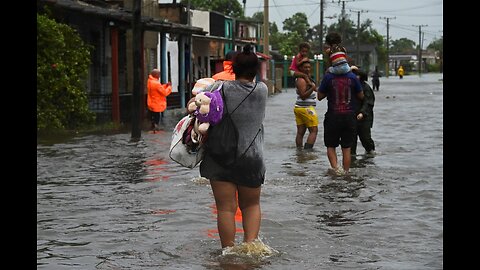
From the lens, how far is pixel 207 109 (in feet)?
21.9

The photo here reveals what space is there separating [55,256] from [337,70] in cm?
539

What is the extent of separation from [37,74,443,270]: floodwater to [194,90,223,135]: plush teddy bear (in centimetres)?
104

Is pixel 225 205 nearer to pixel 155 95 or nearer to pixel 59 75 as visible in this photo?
pixel 59 75

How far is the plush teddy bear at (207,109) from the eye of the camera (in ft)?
21.9

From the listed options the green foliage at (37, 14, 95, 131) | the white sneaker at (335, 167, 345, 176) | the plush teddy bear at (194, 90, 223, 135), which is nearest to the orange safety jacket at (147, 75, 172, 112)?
the green foliage at (37, 14, 95, 131)

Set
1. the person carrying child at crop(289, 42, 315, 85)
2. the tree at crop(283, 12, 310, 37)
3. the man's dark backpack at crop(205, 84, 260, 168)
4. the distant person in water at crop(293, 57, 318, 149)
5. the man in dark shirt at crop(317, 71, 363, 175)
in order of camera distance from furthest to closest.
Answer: the tree at crop(283, 12, 310, 37)
the distant person in water at crop(293, 57, 318, 149)
the person carrying child at crop(289, 42, 315, 85)
the man in dark shirt at crop(317, 71, 363, 175)
the man's dark backpack at crop(205, 84, 260, 168)

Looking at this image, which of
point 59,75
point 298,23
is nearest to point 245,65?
point 59,75

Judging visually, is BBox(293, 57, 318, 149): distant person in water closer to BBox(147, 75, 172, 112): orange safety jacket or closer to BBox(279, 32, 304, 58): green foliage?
BBox(147, 75, 172, 112): orange safety jacket

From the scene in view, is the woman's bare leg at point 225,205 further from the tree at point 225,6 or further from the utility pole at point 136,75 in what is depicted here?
the tree at point 225,6

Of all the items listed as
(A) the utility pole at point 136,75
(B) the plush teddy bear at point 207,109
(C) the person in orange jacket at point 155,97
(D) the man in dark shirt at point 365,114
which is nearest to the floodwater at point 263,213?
(D) the man in dark shirt at point 365,114

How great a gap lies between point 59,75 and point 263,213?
462 inches

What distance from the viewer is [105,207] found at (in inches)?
381

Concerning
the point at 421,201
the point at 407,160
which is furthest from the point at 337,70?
the point at 407,160

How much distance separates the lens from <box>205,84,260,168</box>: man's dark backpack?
6.81 m
